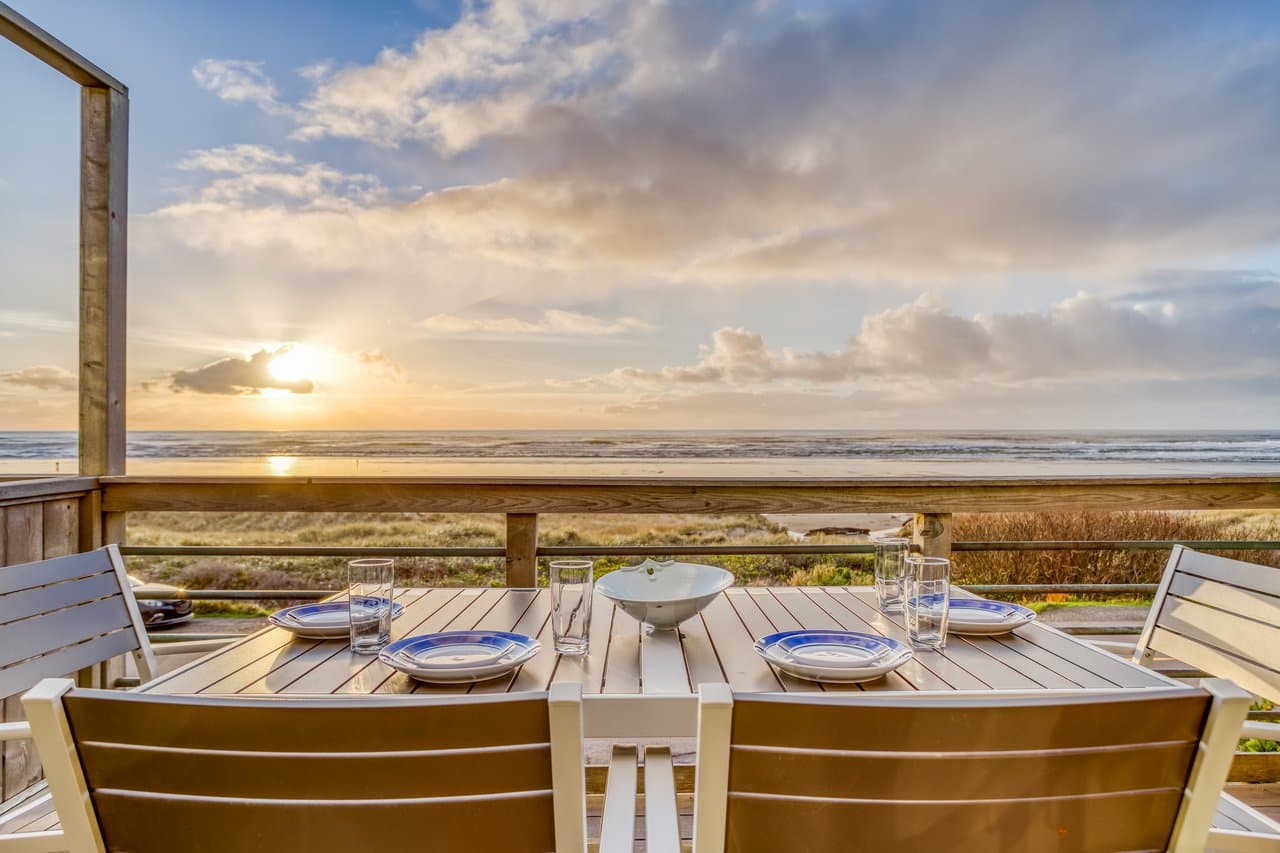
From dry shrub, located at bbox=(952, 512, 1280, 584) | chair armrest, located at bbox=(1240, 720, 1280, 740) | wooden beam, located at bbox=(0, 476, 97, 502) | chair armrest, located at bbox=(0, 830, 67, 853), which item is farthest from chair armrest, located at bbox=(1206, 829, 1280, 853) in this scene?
dry shrub, located at bbox=(952, 512, 1280, 584)

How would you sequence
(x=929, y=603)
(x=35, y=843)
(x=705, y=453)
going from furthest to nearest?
(x=705, y=453) → (x=929, y=603) → (x=35, y=843)

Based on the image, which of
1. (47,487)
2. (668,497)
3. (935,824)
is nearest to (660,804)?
(935,824)

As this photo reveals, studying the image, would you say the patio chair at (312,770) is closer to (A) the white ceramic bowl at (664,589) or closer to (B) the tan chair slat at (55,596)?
(A) the white ceramic bowl at (664,589)

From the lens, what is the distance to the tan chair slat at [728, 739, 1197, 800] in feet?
1.97

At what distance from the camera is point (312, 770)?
592 millimetres

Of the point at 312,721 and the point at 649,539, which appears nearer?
the point at 312,721

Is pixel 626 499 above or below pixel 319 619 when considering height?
above

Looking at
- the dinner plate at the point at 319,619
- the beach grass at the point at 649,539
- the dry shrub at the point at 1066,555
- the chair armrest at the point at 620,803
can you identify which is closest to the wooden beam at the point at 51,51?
Answer: the dinner plate at the point at 319,619

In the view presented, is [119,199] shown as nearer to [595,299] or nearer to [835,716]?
[835,716]

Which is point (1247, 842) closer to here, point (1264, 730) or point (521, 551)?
point (1264, 730)

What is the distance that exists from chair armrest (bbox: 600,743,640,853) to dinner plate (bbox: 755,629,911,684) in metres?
0.28

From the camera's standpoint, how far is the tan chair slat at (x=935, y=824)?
2.00ft

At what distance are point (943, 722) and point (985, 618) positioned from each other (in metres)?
0.97

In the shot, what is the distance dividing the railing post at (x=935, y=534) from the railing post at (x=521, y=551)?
3.89 ft
